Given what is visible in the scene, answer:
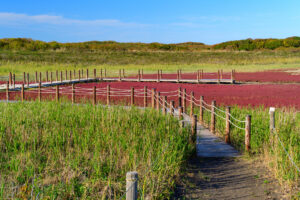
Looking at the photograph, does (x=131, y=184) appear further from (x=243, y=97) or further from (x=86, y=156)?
(x=243, y=97)

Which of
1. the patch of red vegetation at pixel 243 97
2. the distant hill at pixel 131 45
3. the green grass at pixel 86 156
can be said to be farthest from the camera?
the distant hill at pixel 131 45

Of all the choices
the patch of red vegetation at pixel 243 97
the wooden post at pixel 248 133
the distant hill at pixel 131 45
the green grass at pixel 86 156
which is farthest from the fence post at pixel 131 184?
the distant hill at pixel 131 45

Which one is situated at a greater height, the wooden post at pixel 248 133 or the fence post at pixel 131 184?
the fence post at pixel 131 184

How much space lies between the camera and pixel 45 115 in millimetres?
10047

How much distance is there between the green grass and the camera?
5.36 m

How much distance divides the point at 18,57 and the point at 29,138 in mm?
56119

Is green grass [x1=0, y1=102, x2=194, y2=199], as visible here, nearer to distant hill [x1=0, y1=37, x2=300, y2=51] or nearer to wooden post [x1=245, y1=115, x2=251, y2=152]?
wooden post [x1=245, y1=115, x2=251, y2=152]

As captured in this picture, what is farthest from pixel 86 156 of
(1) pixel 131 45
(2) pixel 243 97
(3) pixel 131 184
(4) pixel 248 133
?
(1) pixel 131 45

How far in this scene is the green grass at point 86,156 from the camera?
5359mm

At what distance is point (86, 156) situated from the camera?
662 cm

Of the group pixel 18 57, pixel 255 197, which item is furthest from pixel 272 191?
pixel 18 57

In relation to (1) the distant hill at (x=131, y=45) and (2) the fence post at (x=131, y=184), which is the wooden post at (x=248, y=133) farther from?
(1) the distant hill at (x=131, y=45)

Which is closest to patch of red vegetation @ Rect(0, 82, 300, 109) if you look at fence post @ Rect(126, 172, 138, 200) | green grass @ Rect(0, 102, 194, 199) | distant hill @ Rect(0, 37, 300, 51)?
green grass @ Rect(0, 102, 194, 199)

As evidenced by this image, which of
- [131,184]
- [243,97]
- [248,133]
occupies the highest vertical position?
[131,184]
